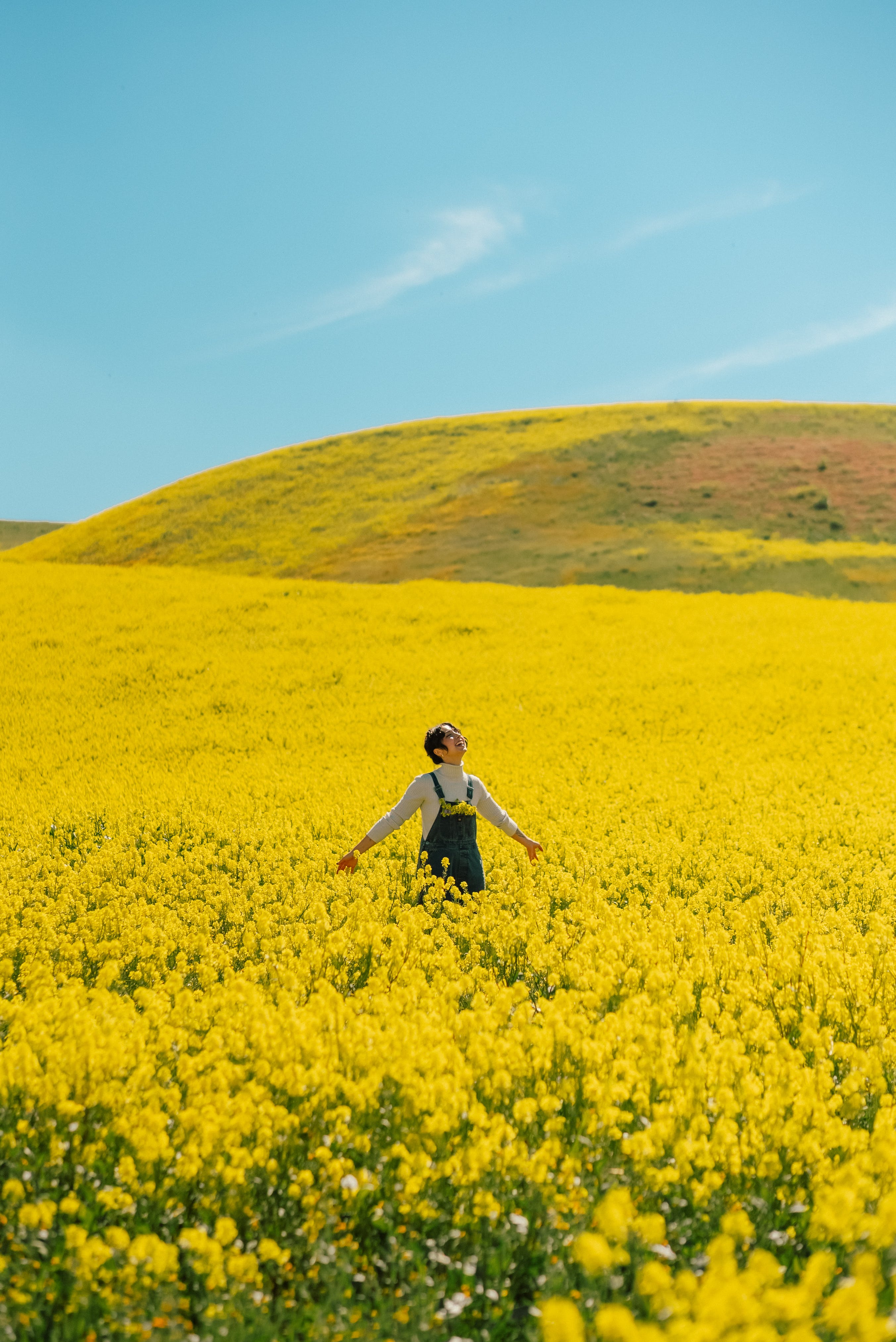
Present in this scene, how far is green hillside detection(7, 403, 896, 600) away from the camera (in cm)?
3712

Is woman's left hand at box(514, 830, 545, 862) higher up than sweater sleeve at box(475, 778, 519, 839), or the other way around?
sweater sleeve at box(475, 778, 519, 839)

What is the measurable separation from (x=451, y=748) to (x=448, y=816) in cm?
68

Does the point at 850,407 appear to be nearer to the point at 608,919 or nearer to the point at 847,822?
the point at 847,822

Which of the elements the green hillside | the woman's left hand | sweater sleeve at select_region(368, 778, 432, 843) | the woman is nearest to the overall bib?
the woman

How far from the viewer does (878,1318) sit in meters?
3.02

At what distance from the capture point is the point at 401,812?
25.6 feet

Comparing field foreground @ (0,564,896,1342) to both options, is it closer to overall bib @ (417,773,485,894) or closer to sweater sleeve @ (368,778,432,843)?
overall bib @ (417,773,485,894)

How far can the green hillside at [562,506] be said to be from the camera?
37.1m

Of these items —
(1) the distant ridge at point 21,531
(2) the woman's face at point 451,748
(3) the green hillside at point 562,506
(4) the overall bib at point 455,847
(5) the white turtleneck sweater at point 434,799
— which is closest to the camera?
(2) the woman's face at point 451,748

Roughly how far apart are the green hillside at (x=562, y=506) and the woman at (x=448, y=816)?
2746 cm

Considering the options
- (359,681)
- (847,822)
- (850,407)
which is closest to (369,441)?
(850,407)

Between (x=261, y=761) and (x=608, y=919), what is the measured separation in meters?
8.04

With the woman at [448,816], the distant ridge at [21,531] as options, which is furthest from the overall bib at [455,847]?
the distant ridge at [21,531]

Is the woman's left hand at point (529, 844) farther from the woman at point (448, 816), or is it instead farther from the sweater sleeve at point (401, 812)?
the sweater sleeve at point (401, 812)
